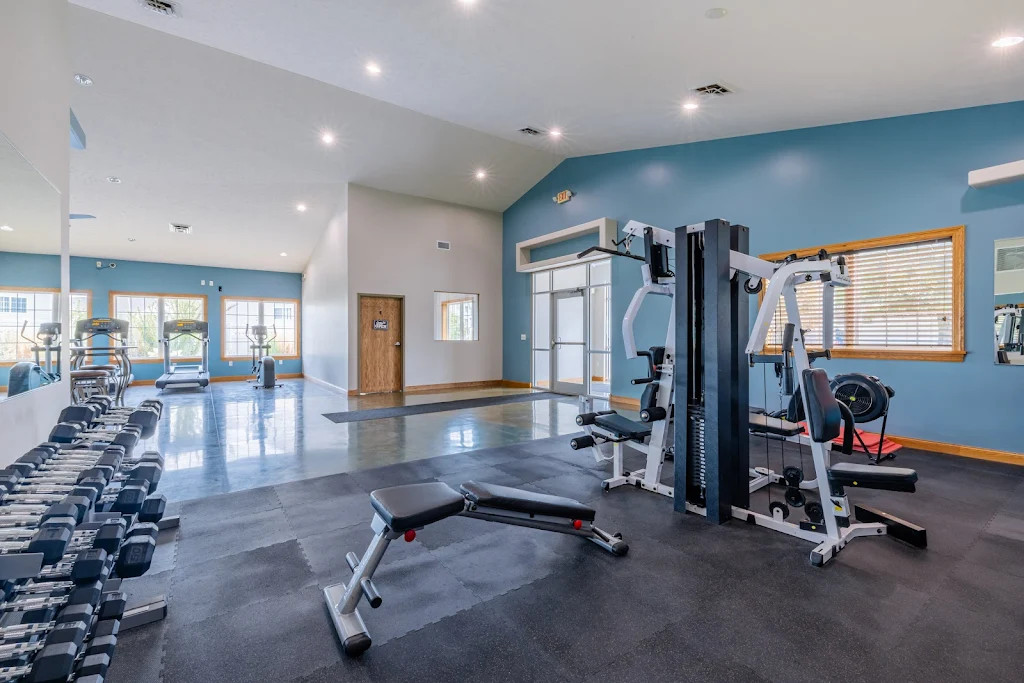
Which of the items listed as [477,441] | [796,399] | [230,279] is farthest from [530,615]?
[230,279]

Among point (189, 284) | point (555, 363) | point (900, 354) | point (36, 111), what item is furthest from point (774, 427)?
point (189, 284)

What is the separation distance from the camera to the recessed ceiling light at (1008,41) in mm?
3010

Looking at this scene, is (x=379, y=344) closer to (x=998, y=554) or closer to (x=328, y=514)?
(x=328, y=514)

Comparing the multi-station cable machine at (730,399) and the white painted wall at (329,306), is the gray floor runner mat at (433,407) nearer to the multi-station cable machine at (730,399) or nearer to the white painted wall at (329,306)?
the white painted wall at (329,306)

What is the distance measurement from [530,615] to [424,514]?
2.17ft

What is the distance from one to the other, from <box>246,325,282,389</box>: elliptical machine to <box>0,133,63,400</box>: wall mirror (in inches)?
287

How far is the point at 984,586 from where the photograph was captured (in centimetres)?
213

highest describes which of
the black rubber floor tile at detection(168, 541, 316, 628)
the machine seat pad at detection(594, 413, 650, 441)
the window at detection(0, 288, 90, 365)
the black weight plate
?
the window at detection(0, 288, 90, 365)

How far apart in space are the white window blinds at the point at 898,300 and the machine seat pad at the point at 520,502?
306cm

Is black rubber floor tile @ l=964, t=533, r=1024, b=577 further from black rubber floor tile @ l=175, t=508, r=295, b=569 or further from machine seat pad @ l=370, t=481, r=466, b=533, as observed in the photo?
black rubber floor tile @ l=175, t=508, r=295, b=569

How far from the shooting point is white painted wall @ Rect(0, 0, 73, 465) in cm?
202

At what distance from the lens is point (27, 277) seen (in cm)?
232

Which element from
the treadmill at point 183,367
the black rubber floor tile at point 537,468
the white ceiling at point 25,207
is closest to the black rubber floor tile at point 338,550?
the black rubber floor tile at point 537,468

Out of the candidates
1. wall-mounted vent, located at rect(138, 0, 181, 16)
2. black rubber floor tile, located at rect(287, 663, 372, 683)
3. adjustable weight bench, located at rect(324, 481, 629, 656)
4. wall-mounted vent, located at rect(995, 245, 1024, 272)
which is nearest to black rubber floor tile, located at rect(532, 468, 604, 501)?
adjustable weight bench, located at rect(324, 481, 629, 656)
